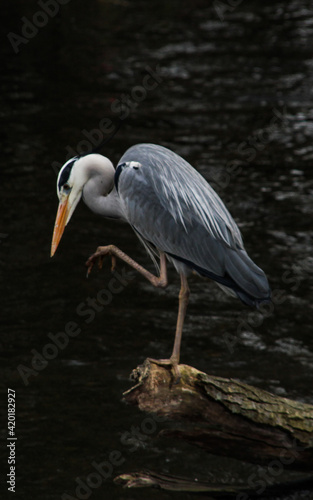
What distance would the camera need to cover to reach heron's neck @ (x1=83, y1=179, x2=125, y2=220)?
5898 mm

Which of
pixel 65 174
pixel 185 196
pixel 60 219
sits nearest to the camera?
pixel 185 196

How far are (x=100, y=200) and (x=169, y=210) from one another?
53 centimetres

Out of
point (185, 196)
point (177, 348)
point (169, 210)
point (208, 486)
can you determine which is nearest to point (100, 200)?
point (169, 210)

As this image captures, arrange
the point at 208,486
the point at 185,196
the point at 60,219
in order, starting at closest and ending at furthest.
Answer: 1. the point at 185,196
2. the point at 60,219
3. the point at 208,486

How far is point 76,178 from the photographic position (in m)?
5.81

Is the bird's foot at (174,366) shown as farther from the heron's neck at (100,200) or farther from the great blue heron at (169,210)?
the heron's neck at (100,200)

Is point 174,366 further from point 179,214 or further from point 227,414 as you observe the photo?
point 179,214

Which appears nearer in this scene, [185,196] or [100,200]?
[185,196]

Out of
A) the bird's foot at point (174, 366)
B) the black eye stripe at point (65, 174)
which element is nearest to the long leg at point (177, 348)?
the bird's foot at point (174, 366)

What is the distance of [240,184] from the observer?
1174 cm

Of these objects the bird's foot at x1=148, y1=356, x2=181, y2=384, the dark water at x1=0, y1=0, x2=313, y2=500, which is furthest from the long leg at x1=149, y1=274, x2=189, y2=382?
the dark water at x1=0, y1=0, x2=313, y2=500

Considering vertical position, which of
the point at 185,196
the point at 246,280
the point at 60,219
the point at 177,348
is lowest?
the point at 177,348

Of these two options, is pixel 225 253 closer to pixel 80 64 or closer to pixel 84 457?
pixel 84 457

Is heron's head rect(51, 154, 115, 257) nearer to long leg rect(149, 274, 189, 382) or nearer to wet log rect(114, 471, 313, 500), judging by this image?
long leg rect(149, 274, 189, 382)
